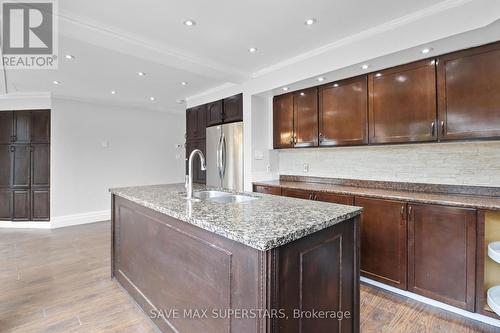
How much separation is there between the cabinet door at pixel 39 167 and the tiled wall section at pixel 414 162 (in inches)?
185

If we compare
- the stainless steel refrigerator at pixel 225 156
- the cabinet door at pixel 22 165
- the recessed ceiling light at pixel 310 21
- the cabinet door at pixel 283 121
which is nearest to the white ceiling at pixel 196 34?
the recessed ceiling light at pixel 310 21

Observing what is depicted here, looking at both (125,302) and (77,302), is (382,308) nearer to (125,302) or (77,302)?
(125,302)

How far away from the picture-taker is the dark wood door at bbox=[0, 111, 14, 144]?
4.88 meters

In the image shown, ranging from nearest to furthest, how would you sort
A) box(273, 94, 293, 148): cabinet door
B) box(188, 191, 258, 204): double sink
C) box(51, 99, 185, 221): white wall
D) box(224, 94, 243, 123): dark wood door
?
box(188, 191, 258, 204): double sink, box(273, 94, 293, 148): cabinet door, box(224, 94, 243, 123): dark wood door, box(51, 99, 185, 221): white wall

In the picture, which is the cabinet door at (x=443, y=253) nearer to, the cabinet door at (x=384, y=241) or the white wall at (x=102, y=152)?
the cabinet door at (x=384, y=241)

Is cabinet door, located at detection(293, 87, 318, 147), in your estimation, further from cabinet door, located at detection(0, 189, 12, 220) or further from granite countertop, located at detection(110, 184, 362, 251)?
cabinet door, located at detection(0, 189, 12, 220)

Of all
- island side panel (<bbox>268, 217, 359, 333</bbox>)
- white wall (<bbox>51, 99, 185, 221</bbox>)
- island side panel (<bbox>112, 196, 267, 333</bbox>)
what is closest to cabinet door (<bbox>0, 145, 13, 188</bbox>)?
white wall (<bbox>51, 99, 185, 221</bbox>)

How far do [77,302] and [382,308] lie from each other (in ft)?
8.81

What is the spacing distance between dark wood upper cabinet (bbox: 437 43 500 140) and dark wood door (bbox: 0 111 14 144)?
6.70 meters

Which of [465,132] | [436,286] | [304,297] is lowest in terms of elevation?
[436,286]

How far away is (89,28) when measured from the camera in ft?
7.68

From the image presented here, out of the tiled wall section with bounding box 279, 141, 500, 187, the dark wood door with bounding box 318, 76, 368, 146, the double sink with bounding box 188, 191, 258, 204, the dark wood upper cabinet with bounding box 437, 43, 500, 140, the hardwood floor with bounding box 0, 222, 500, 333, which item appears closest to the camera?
the hardwood floor with bounding box 0, 222, 500, 333

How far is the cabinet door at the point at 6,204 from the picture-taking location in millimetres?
4891

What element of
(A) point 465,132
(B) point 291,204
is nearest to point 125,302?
(B) point 291,204
